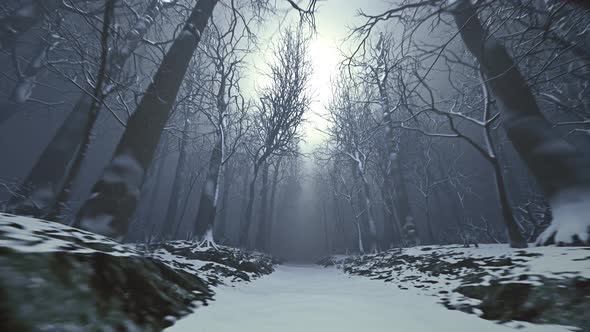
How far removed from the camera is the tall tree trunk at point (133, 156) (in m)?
2.67

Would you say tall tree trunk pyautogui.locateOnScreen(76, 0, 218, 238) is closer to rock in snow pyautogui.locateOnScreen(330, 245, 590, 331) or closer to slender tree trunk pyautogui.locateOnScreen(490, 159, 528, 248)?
rock in snow pyautogui.locateOnScreen(330, 245, 590, 331)

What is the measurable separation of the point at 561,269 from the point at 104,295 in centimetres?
273

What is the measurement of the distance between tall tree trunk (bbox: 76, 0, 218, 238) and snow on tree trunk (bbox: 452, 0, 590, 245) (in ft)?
12.7

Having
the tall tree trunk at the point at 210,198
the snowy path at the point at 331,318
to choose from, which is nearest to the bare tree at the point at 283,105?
the tall tree trunk at the point at 210,198

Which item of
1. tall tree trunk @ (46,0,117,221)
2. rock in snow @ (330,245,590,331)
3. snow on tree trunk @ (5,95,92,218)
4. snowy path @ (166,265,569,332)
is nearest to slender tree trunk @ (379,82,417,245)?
rock in snow @ (330,245,590,331)

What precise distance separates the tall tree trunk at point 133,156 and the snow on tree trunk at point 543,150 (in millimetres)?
3875

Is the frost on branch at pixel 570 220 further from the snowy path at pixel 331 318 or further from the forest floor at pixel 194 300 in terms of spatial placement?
the snowy path at pixel 331 318

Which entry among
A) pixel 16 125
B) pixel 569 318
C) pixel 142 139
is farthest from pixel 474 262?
pixel 16 125

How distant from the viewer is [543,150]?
322 cm

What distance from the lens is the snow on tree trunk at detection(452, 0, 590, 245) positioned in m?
2.69

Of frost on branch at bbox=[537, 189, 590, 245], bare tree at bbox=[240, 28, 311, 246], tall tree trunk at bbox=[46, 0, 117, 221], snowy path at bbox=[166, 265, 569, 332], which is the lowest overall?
snowy path at bbox=[166, 265, 569, 332]

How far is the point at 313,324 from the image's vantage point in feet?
3.93

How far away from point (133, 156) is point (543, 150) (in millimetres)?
5775

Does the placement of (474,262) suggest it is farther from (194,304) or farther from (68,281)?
(68,281)
